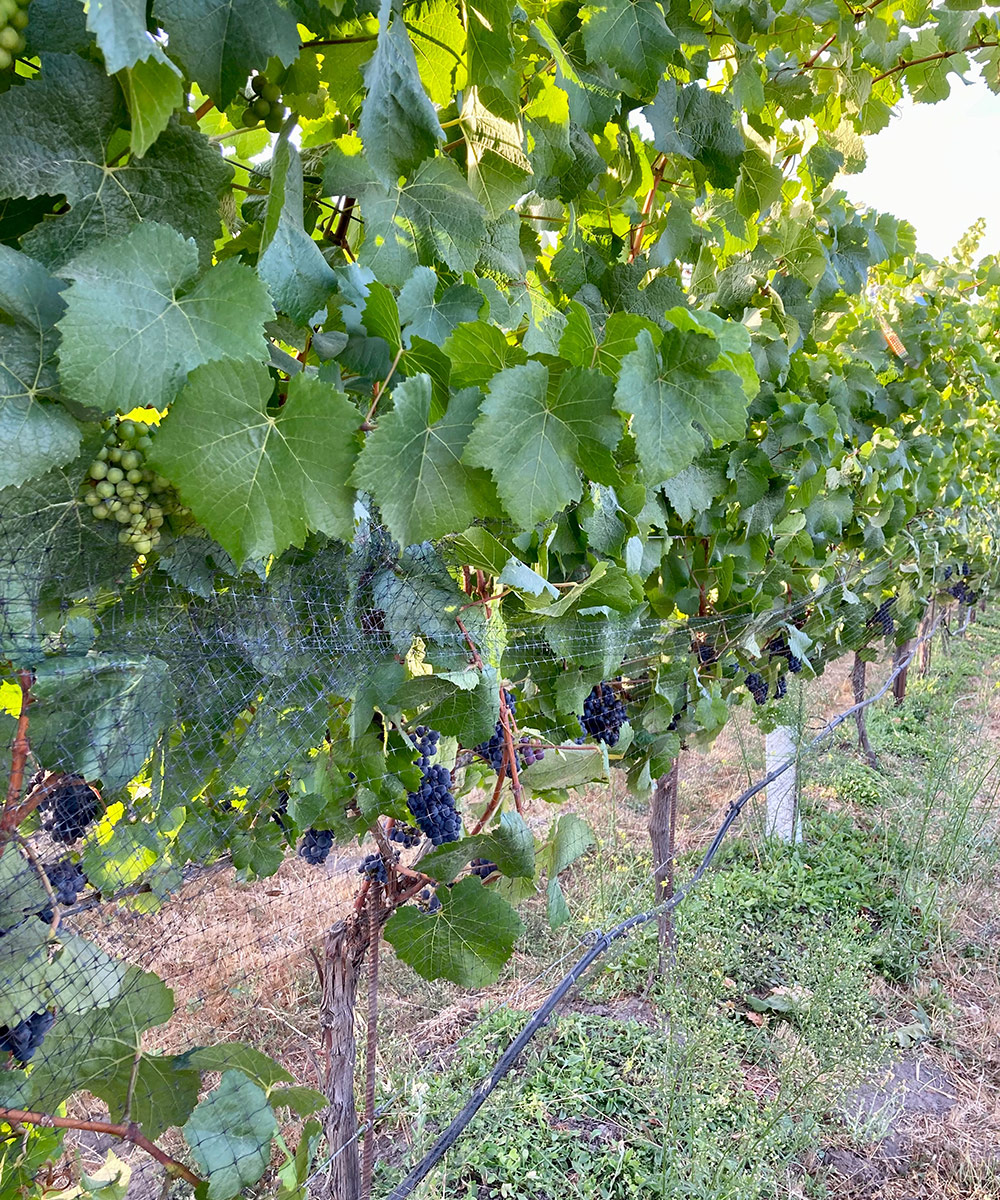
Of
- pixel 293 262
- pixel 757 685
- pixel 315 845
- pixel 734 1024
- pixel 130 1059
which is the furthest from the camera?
pixel 734 1024

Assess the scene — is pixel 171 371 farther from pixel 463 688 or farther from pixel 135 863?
pixel 135 863

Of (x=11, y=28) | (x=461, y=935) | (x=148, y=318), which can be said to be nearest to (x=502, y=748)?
(x=461, y=935)

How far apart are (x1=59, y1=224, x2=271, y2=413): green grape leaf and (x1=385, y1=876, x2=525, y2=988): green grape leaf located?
0.72 meters

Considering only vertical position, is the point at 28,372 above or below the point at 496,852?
above

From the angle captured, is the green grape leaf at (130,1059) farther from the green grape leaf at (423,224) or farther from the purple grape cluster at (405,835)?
the green grape leaf at (423,224)

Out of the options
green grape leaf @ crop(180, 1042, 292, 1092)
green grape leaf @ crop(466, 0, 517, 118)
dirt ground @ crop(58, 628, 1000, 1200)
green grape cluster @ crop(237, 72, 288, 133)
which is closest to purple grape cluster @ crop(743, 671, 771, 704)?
dirt ground @ crop(58, 628, 1000, 1200)

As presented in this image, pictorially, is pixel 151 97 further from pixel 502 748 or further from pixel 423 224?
pixel 502 748

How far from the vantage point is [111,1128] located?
0.94m

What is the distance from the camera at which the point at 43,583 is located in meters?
0.69

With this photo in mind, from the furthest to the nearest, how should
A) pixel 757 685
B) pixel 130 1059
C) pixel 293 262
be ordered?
pixel 757 685, pixel 130 1059, pixel 293 262

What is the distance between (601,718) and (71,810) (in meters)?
0.97

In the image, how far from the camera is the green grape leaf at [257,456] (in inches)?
22.2

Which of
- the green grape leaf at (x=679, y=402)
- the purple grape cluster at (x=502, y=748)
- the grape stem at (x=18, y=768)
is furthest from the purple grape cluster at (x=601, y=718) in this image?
the grape stem at (x=18, y=768)

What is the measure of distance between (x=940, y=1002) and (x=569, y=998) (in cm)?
150
